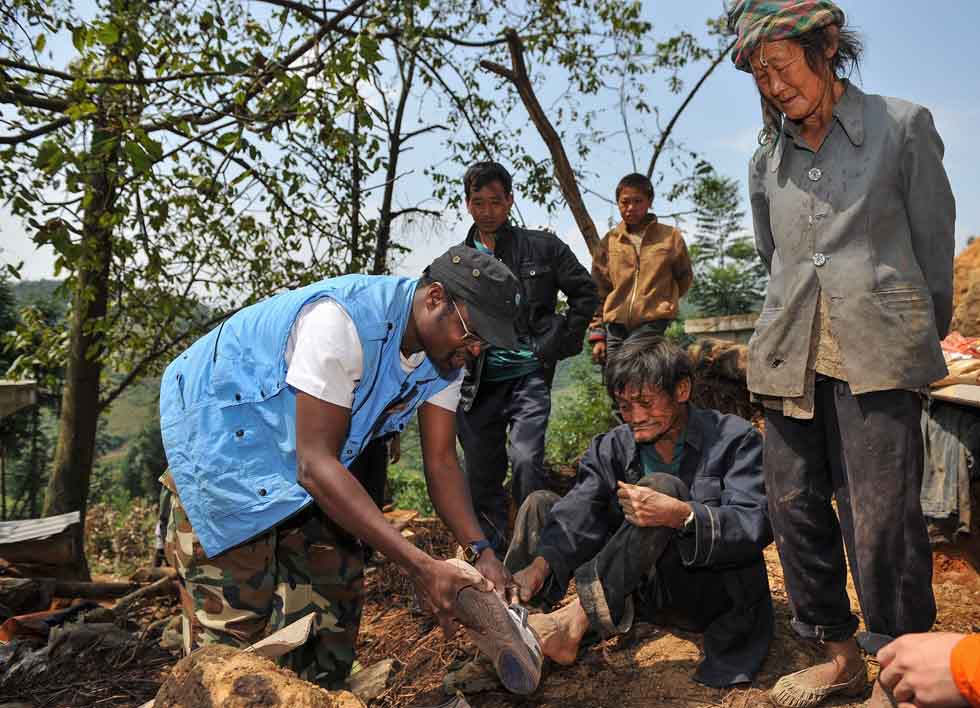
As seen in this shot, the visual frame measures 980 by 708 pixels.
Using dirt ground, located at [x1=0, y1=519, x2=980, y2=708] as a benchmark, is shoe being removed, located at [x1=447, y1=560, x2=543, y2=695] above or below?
above

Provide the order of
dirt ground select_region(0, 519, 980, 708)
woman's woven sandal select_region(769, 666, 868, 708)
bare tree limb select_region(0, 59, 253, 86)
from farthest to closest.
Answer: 1. bare tree limb select_region(0, 59, 253, 86)
2. dirt ground select_region(0, 519, 980, 708)
3. woman's woven sandal select_region(769, 666, 868, 708)

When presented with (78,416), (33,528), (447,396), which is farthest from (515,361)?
(78,416)

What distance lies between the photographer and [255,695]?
5.06 feet

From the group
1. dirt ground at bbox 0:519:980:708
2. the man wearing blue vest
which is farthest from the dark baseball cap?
dirt ground at bbox 0:519:980:708

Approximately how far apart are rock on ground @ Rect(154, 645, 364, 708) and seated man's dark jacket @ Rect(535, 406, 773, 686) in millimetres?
1283

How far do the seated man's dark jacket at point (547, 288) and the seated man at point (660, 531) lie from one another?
1062 mm

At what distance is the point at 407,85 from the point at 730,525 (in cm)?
706

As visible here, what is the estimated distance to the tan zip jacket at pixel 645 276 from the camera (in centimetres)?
496

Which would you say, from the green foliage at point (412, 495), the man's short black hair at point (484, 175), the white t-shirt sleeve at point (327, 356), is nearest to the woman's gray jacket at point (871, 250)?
the white t-shirt sleeve at point (327, 356)

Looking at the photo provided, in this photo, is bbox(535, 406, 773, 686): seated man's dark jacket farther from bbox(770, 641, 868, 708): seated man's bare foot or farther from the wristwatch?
the wristwatch

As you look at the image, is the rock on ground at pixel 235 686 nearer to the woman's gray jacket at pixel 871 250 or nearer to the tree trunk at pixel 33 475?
the woman's gray jacket at pixel 871 250

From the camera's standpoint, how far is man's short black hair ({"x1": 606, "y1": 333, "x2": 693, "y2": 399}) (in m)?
2.72

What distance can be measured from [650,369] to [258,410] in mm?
1353

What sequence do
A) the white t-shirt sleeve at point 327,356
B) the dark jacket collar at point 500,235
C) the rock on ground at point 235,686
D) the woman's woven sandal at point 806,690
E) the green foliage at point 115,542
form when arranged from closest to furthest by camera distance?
1. the rock on ground at point 235,686
2. the white t-shirt sleeve at point 327,356
3. the woman's woven sandal at point 806,690
4. the dark jacket collar at point 500,235
5. the green foliage at point 115,542
